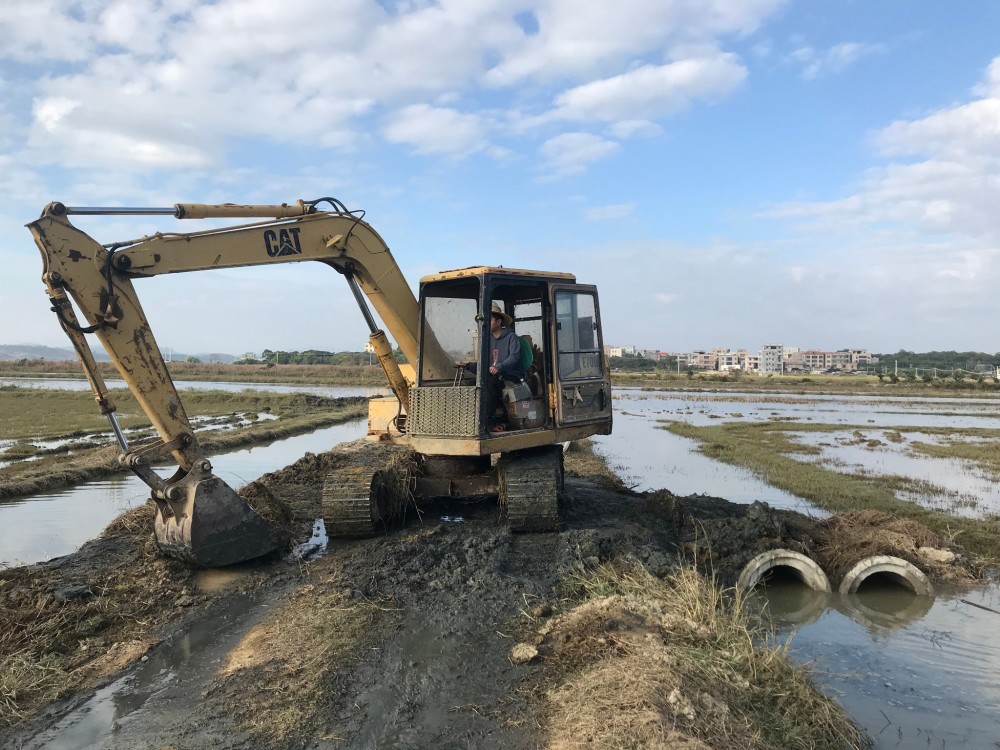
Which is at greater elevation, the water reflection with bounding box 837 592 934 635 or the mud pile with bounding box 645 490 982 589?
the mud pile with bounding box 645 490 982 589

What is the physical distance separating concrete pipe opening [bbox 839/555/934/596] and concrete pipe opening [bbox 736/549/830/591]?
232 millimetres

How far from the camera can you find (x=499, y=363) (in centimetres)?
756

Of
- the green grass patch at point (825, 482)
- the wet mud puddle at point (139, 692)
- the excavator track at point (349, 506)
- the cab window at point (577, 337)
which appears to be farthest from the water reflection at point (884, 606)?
the wet mud puddle at point (139, 692)

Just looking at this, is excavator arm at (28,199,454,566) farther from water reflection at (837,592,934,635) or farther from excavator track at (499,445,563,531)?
water reflection at (837,592,934,635)

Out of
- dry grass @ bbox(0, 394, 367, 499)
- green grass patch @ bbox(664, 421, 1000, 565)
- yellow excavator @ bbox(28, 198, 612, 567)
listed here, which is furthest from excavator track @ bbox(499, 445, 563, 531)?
dry grass @ bbox(0, 394, 367, 499)

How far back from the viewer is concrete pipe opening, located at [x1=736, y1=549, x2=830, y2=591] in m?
7.12

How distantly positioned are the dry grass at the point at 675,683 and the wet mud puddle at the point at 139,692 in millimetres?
2453

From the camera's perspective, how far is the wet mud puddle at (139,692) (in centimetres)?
394

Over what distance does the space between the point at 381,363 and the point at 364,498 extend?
5.96 feet

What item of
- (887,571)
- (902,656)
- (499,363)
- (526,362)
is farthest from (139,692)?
(887,571)

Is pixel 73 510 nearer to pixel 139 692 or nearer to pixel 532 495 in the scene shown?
pixel 139 692

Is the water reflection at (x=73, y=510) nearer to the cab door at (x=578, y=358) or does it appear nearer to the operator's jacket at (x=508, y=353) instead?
the operator's jacket at (x=508, y=353)

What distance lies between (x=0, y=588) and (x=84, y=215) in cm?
337

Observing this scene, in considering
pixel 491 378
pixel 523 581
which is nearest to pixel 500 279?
pixel 491 378
